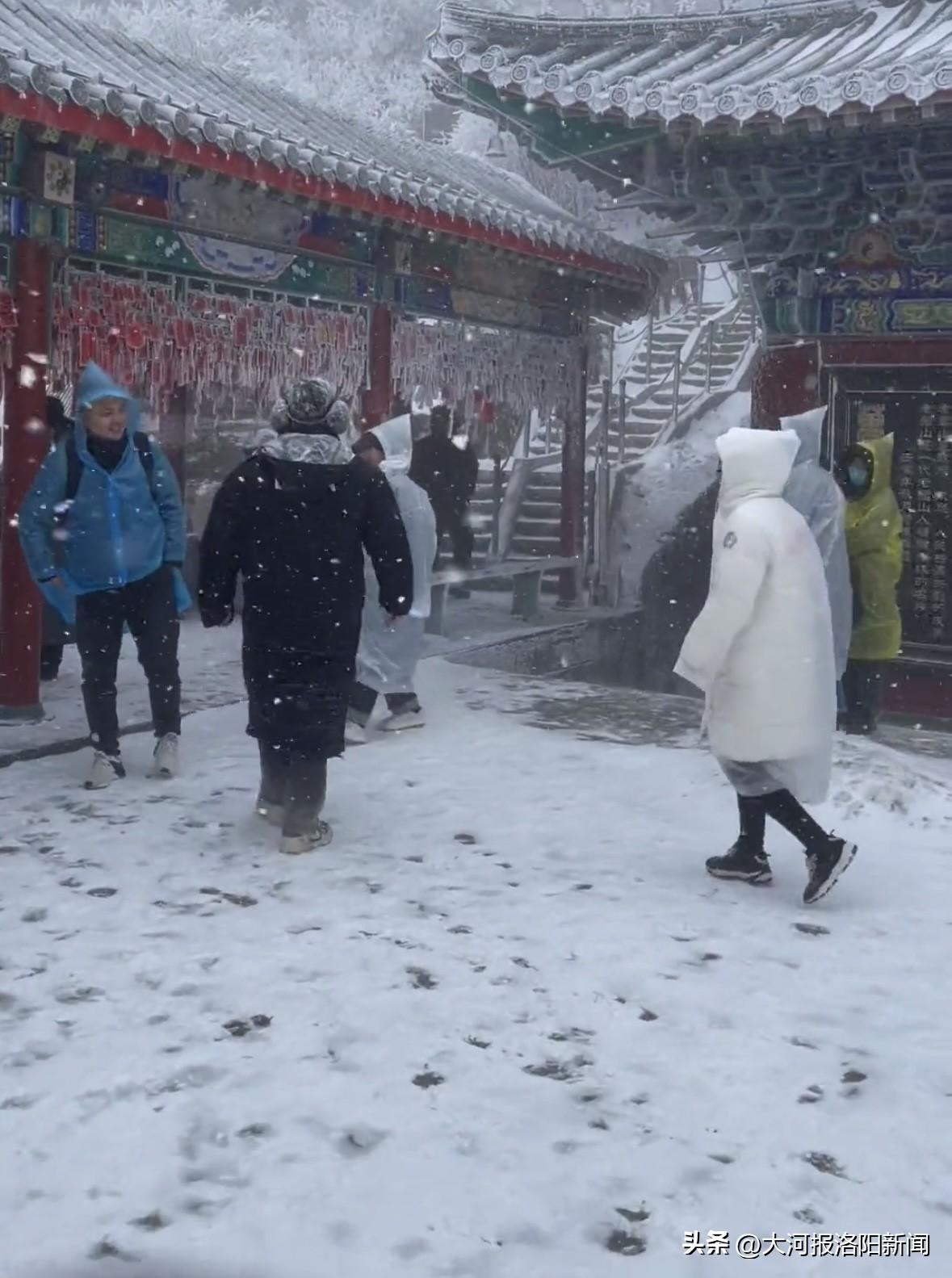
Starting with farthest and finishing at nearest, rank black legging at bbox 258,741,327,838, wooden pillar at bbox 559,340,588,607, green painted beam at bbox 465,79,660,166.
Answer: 1. wooden pillar at bbox 559,340,588,607
2. green painted beam at bbox 465,79,660,166
3. black legging at bbox 258,741,327,838

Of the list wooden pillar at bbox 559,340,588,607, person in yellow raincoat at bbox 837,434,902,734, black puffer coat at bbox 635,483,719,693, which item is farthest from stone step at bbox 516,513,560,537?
person in yellow raincoat at bbox 837,434,902,734

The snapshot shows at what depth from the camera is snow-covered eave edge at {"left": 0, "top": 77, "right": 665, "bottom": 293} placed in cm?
634

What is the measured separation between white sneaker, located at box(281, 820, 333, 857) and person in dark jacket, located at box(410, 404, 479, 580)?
28.0ft

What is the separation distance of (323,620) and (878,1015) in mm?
2441

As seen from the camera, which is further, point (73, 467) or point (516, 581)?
point (516, 581)

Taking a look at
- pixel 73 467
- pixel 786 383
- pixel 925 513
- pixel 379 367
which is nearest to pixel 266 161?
pixel 73 467

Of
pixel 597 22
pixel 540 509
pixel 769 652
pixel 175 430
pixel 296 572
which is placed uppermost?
pixel 597 22

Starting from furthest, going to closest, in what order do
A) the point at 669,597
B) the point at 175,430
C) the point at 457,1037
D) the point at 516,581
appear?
the point at 669,597, the point at 516,581, the point at 175,430, the point at 457,1037

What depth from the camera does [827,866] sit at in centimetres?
500

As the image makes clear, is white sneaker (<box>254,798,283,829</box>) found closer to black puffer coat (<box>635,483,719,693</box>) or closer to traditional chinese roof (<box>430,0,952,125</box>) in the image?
traditional chinese roof (<box>430,0,952,125</box>)

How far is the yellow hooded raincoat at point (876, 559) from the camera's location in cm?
754

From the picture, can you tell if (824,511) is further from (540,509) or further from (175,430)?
(540,509)

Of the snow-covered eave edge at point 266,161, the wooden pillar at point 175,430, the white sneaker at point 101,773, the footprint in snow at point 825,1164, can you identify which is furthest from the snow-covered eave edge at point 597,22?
the footprint in snow at point 825,1164

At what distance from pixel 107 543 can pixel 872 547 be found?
405 cm
